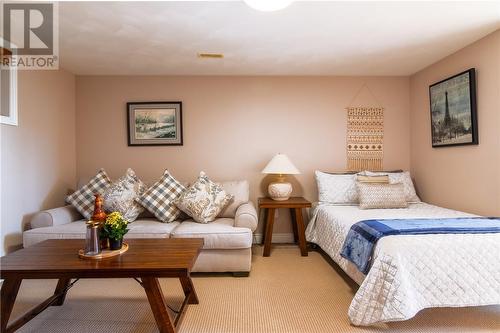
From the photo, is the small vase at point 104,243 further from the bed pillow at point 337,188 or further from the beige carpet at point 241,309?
the bed pillow at point 337,188

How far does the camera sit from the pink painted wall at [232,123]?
3.93 metres

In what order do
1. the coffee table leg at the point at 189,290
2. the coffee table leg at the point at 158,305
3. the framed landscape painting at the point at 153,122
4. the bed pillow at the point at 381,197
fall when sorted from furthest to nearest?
the framed landscape painting at the point at 153,122 → the bed pillow at the point at 381,197 → the coffee table leg at the point at 189,290 → the coffee table leg at the point at 158,305

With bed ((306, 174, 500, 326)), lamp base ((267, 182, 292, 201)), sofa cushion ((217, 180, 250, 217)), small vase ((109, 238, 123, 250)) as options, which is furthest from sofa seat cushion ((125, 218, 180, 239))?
bed ((306, 174, 500, 326))

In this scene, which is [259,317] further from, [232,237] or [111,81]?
[111,81]

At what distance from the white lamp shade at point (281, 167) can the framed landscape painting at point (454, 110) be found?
5.54ft

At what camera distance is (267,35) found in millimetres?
2707

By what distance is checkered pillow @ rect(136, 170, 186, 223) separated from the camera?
3166 mm

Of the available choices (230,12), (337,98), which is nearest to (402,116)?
(337,98)

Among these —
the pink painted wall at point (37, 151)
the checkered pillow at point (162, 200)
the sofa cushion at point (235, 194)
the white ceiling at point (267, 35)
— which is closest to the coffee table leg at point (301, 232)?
the sofa cushion at point (235, 194)

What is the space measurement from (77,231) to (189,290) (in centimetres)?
128

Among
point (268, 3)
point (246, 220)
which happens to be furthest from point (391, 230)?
point (268, 3)

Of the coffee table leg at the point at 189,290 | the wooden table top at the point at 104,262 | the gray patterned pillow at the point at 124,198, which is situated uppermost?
the gray patterned pillow at the point at 124,198

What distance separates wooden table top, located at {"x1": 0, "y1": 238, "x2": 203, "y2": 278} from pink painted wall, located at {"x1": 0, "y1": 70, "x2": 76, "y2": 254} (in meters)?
0.99

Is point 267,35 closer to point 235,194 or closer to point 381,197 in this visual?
point 235,194
